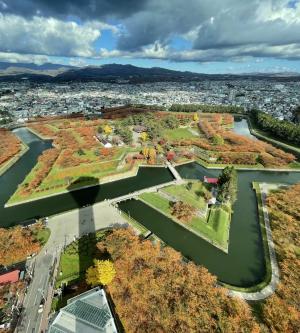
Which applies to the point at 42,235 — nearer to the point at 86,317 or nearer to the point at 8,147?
the point at 86,317

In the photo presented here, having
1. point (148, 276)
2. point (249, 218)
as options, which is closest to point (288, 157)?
point (249, 218)

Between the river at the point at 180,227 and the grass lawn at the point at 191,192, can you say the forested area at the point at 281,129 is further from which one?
the grass lawn at the point at 191,192

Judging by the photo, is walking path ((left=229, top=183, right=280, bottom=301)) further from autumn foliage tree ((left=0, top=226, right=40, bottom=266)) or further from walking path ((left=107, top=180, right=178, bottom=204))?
autumn foliage tree ((left=0, top=226, right=40, bottom=266))

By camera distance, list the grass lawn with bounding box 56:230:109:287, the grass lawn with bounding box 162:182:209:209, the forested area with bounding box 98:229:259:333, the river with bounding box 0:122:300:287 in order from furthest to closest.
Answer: the grass lawn with bounding box 162:182:209:209 → the river with bounding box 0:122:300:287 → the grass lawn with bounding box 56:230:109:287 → the forested area with bounding box 98:229:259:333

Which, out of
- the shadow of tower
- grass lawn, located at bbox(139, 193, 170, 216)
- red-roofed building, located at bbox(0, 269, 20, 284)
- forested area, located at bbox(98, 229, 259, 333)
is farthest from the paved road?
forested area, located at bbox(98, 229, 259, 333)

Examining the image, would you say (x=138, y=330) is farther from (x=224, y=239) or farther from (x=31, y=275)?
(x=224, y=239)

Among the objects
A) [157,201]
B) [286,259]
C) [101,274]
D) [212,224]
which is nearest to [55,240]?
[101,274]
